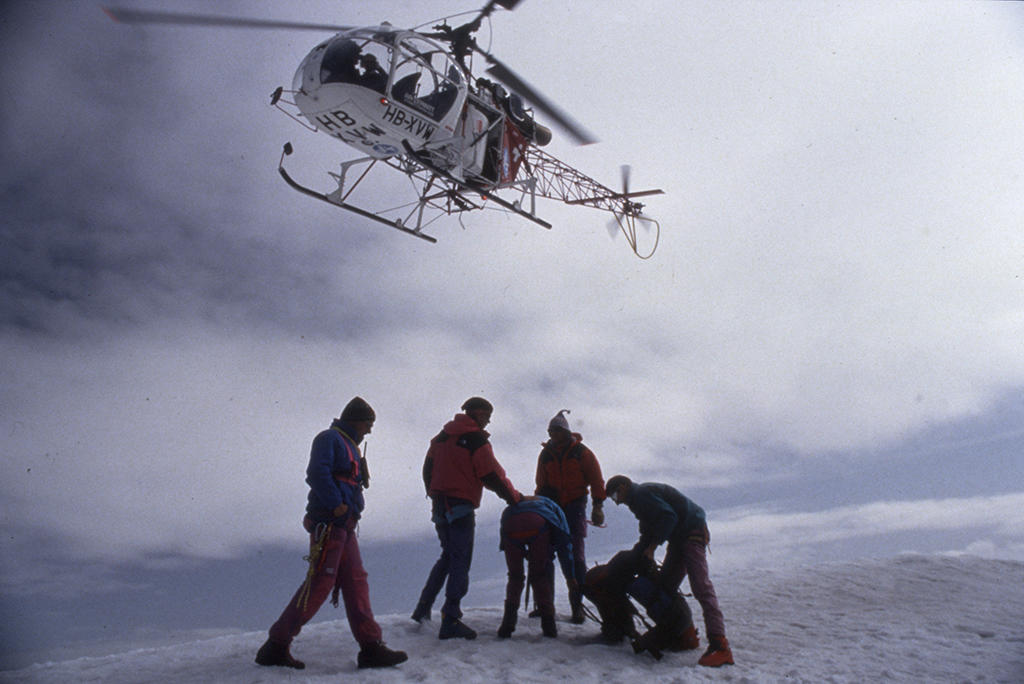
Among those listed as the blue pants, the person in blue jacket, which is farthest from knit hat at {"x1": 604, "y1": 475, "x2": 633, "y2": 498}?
the blue pants

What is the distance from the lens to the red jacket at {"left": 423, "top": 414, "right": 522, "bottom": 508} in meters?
5.43

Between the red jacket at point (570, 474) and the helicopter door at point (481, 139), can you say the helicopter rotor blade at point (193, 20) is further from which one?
the red jacket at point (570, 474)

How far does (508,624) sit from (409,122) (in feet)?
22.1

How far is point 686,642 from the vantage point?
5316 millimetres

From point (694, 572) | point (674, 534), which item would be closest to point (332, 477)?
point (674, 534)

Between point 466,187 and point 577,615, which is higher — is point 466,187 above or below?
above

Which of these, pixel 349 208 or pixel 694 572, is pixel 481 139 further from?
pixel 694 572

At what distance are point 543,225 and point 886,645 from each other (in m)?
7.71

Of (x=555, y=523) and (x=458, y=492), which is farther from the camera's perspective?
(x=555, y=523)

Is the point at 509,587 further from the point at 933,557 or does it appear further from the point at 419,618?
the point at 933,557

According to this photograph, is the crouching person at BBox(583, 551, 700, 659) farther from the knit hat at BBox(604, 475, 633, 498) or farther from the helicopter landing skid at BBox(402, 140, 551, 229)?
the helicopter landing skid at BBox(402, 140, 551, 229)

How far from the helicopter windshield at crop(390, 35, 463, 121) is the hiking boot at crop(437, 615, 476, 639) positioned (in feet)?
21.8

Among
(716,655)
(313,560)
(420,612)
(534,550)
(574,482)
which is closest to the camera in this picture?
(313,560)

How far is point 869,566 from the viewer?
901cm
